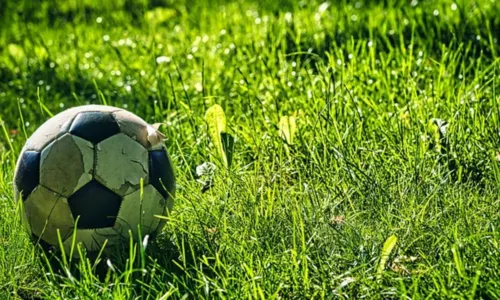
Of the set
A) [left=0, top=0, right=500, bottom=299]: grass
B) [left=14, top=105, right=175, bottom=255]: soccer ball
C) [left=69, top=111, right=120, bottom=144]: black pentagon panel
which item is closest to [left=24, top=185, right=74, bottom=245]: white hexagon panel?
[left=14, top=105, right=175, bottom=255]: soccer ball

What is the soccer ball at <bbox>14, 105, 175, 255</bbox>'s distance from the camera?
293 cm

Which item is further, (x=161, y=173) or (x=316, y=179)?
(x=316, y=179)

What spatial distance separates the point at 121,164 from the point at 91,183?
121mm

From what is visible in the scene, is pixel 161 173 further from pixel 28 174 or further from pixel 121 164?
pixel 28 174

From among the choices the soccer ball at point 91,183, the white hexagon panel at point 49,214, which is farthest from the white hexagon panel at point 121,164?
the white hexagon panel at point 49,214

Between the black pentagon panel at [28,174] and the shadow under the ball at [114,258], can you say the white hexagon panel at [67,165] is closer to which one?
the black pentagon panel at [28,174]

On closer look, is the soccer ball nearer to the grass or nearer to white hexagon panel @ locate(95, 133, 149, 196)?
white hexagon panel @ locate(95, 133, 149, 196)

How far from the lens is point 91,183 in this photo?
9.61 ft

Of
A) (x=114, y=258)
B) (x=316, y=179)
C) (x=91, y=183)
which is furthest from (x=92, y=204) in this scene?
(x=316, y=179)

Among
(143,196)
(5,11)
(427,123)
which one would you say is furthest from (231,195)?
(5,11)

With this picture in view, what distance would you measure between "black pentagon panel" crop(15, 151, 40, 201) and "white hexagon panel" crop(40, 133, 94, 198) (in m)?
0.02

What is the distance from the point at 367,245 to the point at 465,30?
98.0 inches

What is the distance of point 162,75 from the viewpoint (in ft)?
15.8

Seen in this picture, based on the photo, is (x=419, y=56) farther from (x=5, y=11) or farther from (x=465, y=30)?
(x=5, y=11)
